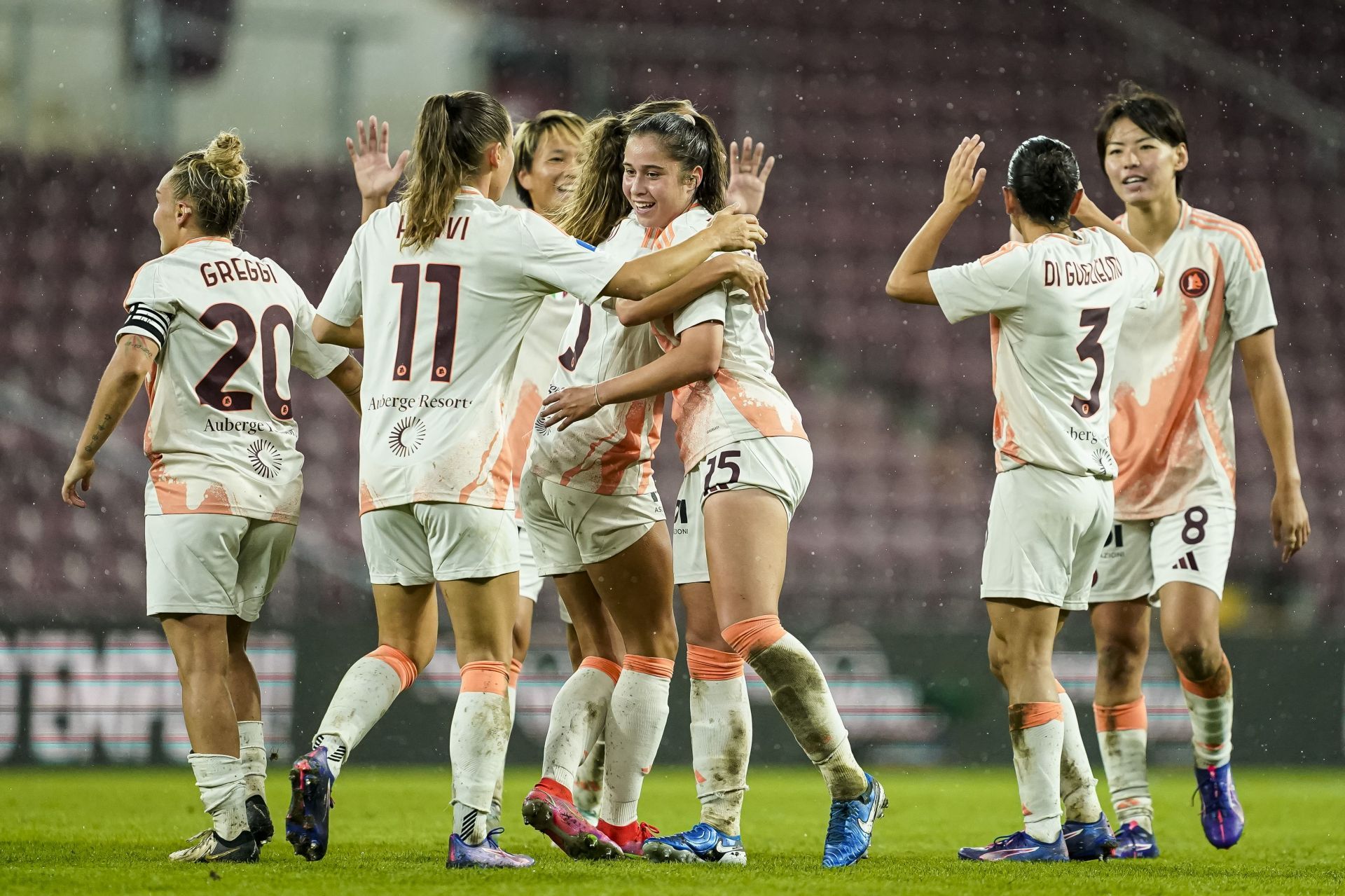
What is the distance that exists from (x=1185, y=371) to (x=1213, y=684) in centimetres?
106

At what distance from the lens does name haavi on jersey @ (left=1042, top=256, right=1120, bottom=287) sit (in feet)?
14.3

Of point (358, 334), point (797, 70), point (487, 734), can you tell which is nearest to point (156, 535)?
point (358, 334)

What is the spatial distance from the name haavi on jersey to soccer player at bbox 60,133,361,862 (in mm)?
2065

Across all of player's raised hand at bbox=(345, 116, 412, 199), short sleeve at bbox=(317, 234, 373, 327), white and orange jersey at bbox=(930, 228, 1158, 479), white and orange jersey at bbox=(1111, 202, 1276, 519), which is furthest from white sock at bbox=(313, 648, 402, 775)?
white and orange jersey at bbox=(1111, 202, 1276, 519)

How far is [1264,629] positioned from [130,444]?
353 inches

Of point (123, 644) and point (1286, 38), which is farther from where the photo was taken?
point (1286, 38)

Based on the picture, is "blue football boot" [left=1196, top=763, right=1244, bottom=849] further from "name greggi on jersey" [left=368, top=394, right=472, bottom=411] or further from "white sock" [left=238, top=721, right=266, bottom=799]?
"white sock" [left=238, top=721, right=266, bottom=799]

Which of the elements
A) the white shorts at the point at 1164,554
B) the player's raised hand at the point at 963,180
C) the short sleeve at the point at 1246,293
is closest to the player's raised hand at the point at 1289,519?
the white shorts at the point at 1164,554

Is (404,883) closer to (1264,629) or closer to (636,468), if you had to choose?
(636,468)

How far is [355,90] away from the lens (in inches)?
553

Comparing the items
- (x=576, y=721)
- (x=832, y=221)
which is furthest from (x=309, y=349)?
(x=832, y=221)

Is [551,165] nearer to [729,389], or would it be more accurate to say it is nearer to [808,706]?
[729,389]

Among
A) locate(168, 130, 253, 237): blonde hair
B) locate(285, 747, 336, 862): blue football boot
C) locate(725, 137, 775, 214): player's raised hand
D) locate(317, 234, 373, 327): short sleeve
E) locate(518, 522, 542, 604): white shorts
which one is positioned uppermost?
locate(725, 137, 775, 214): player's raised hand

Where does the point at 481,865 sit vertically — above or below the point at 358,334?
below
